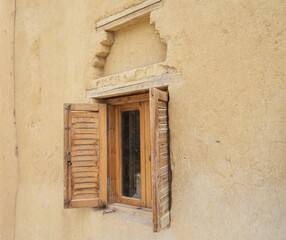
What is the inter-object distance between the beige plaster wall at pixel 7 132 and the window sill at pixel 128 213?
2.26 metres

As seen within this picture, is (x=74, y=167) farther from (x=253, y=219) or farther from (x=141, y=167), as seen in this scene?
(x=253, y=219)

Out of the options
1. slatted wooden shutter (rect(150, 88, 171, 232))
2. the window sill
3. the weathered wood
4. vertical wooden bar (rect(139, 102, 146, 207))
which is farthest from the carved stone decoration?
the window sill

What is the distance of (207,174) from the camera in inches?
102

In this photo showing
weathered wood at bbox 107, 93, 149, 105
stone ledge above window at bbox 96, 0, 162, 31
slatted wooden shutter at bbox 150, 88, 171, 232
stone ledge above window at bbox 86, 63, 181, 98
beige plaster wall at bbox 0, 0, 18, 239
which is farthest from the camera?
beige plaster wall at bbox 0, 0, 18, 239

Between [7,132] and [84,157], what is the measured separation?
2.21 meters

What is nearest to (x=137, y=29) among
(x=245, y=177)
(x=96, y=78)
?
(x=96, y=78)

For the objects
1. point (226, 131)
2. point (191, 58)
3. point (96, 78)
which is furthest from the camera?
point (96, 78)

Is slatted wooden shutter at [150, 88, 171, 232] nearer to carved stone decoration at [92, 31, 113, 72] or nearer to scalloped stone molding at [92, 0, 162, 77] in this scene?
scalloped stone molding at [92, 0, 162, 77]

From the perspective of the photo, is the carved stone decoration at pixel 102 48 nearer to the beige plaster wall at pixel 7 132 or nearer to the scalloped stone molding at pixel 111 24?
the scalloped stone molding at pixel 111 24

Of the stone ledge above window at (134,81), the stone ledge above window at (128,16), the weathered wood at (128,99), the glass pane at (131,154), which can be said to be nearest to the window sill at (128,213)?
the glass pane at (131,154)

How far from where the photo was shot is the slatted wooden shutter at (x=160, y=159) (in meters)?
2.52

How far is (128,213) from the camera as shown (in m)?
3.46

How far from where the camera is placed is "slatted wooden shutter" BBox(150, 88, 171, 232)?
2.52 m

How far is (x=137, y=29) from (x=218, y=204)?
2.56 metres
